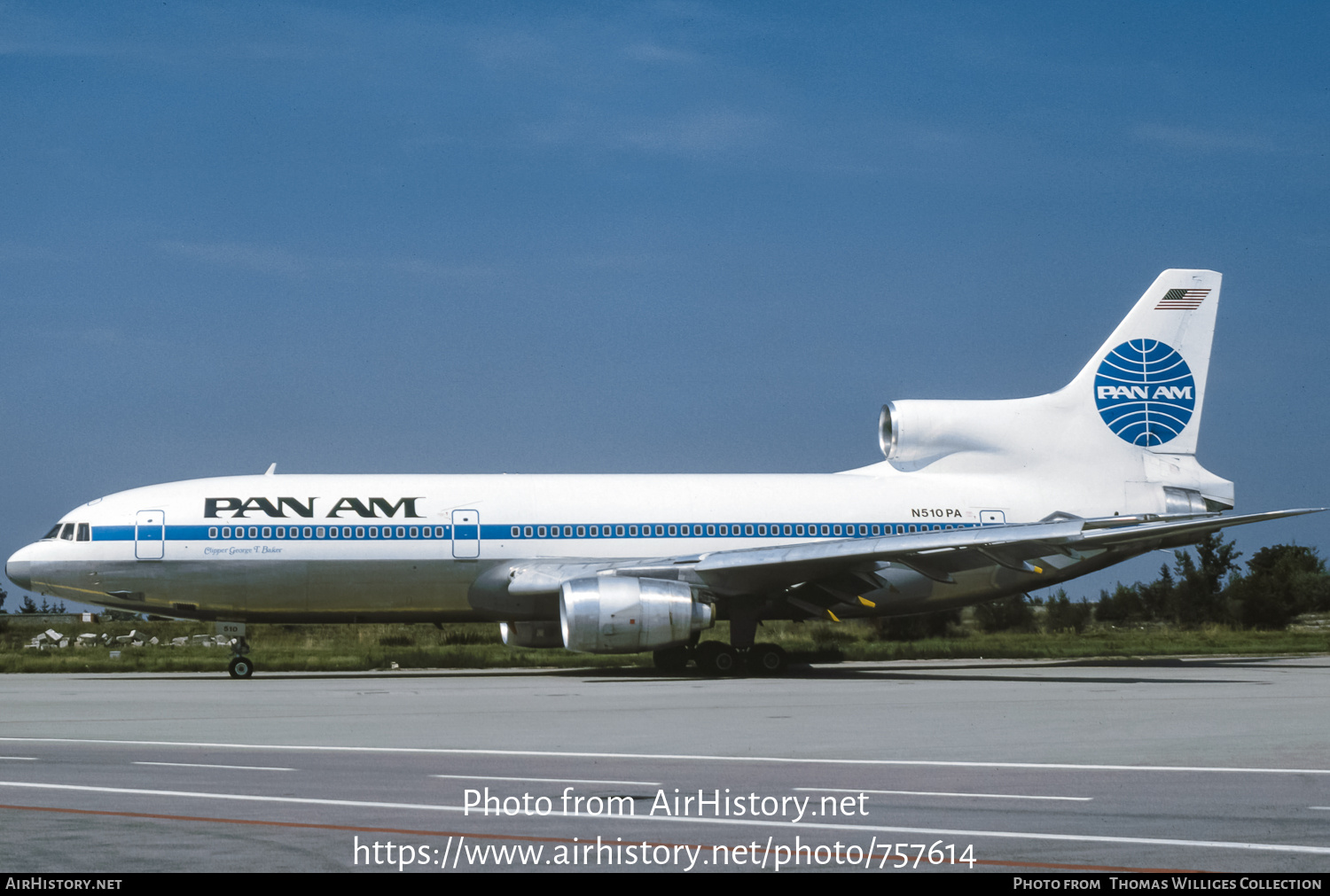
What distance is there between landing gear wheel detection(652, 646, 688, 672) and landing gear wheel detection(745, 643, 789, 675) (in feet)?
4.61

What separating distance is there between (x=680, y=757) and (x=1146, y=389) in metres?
19.7

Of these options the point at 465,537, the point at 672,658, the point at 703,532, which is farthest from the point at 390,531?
the point at 703,532

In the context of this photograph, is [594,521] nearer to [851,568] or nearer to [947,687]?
[851,568]

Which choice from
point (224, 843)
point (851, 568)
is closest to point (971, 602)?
point (851, 568)

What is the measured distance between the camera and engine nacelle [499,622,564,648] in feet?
83.7

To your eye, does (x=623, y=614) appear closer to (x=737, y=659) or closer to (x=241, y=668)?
(x=737, y=659)

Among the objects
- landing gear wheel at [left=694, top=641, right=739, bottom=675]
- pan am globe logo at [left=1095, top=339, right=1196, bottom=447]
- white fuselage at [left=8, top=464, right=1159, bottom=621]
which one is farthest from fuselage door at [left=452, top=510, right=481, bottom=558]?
pan am globe logo at [left=1095, top=339, right=1196, bottom=447]

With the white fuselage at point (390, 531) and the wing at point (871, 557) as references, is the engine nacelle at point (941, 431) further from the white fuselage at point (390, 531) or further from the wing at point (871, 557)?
the wing at point (871, 557)

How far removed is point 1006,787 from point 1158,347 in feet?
68.0

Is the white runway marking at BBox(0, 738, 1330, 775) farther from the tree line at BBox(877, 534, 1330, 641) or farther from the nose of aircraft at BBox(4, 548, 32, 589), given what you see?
the tree line at BBox(877, 534, 1330, 641)

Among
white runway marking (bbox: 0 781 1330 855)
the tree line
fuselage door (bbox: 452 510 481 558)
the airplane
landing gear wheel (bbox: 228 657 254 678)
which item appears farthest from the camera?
the tree line

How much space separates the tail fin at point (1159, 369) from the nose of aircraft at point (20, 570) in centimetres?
2095

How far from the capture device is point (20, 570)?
24.3 meters

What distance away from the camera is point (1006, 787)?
952 cm
